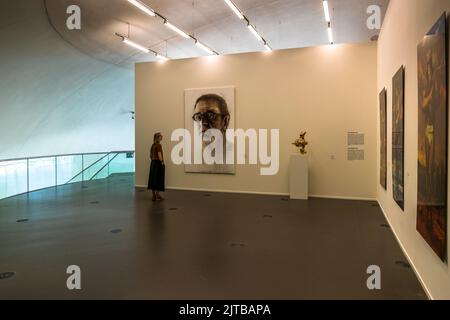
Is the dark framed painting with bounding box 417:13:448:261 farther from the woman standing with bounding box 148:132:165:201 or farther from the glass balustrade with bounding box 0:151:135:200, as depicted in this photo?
the glass balustrade with bounding box 0:151:135:200

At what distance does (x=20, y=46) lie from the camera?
8.55m

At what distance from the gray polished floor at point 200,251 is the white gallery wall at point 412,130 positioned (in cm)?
24

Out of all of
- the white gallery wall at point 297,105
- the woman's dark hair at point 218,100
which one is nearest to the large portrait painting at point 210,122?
the woman's dark hair at point 218,100

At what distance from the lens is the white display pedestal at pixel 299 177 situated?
25.6 ft

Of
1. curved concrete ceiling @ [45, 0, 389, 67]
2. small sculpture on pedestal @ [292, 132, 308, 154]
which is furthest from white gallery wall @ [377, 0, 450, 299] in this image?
curved concrete ceiling @ [45, 0, 389, 67]

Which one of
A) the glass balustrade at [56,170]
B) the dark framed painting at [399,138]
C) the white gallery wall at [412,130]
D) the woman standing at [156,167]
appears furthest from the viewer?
the glass balustrade at [56,170]

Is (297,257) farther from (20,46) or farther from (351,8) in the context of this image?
(20,46)

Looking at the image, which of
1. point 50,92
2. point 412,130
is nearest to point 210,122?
point 412,130

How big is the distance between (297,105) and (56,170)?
25.4 feet

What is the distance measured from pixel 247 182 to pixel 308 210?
2.46 m

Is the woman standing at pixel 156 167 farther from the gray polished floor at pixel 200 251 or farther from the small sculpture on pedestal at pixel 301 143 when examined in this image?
the small sculpture on pedestal at pixel 301 143

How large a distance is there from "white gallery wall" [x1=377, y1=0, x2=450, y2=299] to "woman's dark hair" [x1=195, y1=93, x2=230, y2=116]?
4.63m

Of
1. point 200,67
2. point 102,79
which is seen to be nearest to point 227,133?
point 200,67

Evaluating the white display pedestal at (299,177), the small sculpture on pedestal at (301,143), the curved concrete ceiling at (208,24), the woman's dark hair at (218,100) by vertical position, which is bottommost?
the white display pedestal at (299,177)
